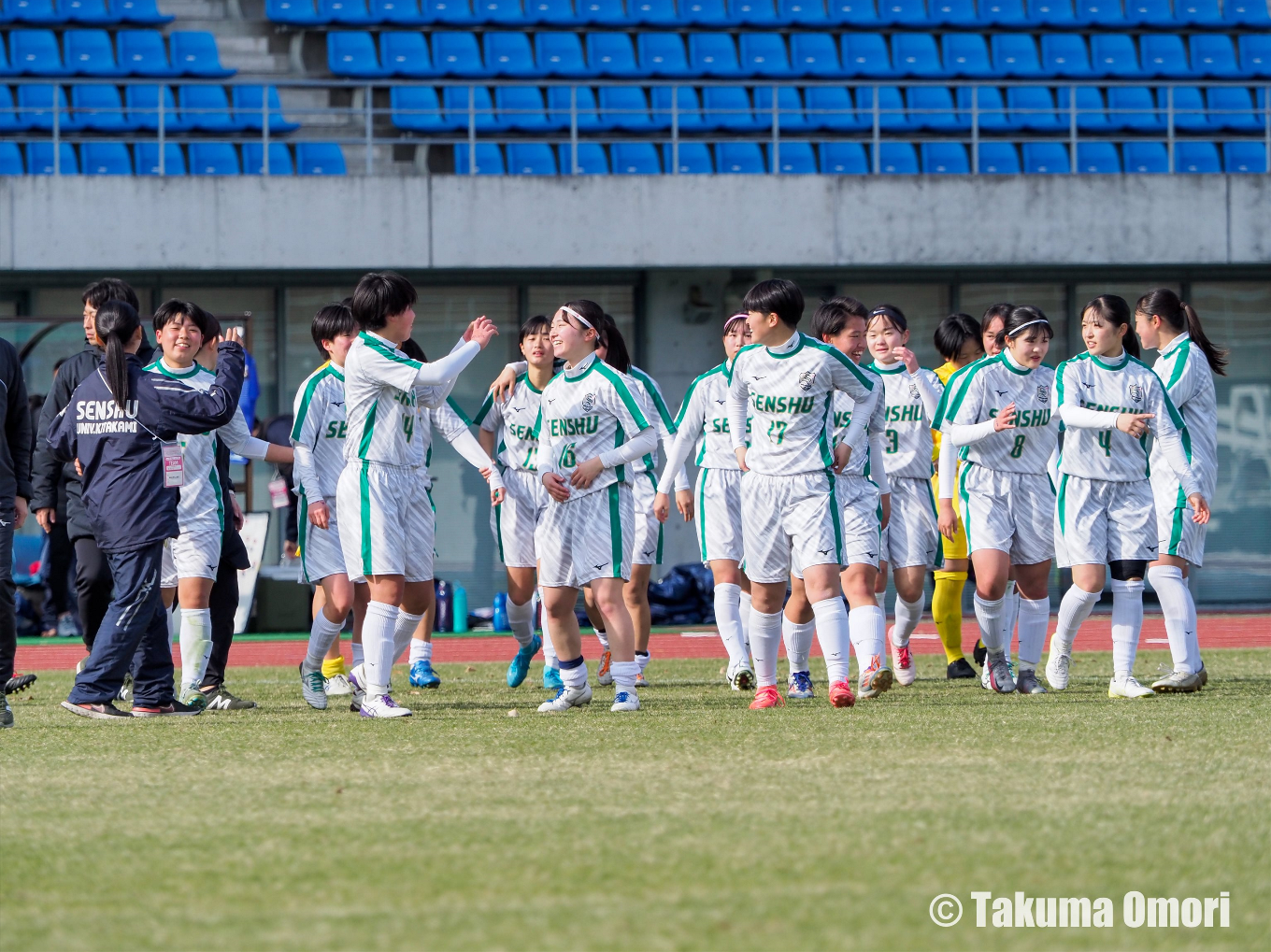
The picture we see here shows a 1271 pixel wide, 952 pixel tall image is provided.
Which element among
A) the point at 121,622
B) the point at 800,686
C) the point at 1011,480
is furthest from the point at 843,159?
the point at 121,622

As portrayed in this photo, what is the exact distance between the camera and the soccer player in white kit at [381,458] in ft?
22.4

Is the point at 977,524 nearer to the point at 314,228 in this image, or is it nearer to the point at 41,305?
the point at 314,228

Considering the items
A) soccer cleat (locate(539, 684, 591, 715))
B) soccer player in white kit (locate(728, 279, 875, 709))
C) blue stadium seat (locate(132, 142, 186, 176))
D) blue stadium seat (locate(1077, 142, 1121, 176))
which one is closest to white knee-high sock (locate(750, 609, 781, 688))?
soccer player in white kit (locate(728, 279, 875, 709))

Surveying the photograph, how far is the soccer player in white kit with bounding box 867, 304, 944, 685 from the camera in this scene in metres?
8.81

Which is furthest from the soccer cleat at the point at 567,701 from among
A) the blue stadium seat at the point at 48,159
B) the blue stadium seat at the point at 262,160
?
the blue stadium seat at the point at 48,159

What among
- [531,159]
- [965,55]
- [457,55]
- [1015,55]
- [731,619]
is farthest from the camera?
[1015,55]

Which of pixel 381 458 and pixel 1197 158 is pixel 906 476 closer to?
pixel 381 458

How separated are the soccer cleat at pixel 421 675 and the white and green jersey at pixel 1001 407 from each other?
10.4ft

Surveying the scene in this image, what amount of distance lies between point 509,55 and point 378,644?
14.2m

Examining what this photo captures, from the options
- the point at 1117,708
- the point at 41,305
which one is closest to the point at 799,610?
the point at 1117,708

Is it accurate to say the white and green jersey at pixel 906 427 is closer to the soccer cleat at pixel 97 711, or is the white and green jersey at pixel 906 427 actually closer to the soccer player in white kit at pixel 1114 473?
the soccer player in white kit at pixel 1114 473

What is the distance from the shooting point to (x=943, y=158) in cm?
1864

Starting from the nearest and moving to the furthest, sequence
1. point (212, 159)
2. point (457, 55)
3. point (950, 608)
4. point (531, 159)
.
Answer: point (950, 608), point (212, 159), point (531, 159), point (457, 55)

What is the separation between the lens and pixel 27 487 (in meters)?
6.97
